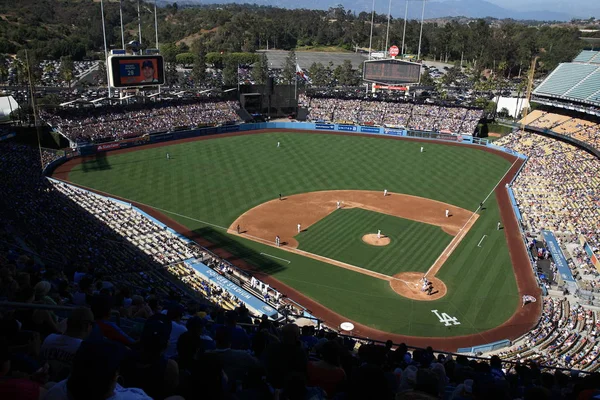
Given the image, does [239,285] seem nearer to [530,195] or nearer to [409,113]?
[530,195]

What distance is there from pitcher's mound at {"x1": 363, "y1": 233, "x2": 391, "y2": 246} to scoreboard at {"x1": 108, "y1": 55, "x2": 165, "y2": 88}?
1472 inches

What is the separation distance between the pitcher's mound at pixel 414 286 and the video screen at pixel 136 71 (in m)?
42.2

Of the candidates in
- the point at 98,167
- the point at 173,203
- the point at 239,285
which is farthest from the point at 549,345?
the point at 98,167

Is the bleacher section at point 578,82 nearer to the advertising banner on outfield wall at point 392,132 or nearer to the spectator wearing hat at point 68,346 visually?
the advertising banner on outfield wall at point 392,132

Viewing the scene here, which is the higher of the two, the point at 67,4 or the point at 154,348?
the point at 67,4

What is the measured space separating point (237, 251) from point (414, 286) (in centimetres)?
1084

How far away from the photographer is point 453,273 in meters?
28.0

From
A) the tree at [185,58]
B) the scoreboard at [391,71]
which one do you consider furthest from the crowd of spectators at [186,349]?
the tree at [185,58]

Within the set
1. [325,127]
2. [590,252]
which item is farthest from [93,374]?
[325,127]

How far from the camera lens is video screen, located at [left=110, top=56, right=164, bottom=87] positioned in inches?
2173

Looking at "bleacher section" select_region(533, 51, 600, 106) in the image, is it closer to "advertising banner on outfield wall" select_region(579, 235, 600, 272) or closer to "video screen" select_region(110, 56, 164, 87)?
"advertising banner on outfield wall" select_region(579, 235, 600, 272)

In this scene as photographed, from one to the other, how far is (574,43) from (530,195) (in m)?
89.7

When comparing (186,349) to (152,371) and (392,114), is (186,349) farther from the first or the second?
(392,114)

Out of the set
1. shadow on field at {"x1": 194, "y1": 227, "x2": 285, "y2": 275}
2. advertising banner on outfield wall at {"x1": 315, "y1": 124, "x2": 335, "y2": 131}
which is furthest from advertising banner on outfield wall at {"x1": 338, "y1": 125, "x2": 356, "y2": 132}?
shadow on field at {"x1": 194, "y1": 227, "x2": 285, "y2": 275}
